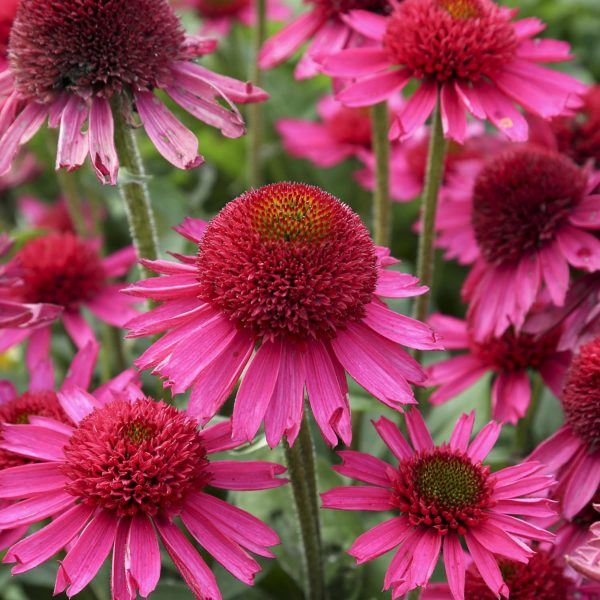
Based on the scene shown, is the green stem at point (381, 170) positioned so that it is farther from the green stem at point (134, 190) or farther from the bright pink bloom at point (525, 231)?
the green stem at point (134, 190)

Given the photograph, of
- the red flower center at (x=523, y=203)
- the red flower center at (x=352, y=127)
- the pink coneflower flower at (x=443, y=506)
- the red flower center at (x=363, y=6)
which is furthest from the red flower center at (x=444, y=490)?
the red flower center at (x=352, y=127)

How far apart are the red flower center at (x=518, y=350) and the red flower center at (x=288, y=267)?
0.50m

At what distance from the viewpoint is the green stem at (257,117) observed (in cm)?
204

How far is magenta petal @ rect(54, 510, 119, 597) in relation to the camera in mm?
959

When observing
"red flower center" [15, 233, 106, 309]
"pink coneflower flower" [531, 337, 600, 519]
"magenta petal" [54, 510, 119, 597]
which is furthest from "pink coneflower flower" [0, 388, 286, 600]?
"red flower center" [15, 233, 106, 309]

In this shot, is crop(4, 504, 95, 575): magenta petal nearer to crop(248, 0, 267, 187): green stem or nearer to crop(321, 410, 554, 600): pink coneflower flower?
crop(321, 410, 554, 600): pink coneflower flower

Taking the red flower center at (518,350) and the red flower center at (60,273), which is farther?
the red flower center at (60,273)

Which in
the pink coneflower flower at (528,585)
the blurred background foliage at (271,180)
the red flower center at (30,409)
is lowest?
the blurred background foliage at (271,180)

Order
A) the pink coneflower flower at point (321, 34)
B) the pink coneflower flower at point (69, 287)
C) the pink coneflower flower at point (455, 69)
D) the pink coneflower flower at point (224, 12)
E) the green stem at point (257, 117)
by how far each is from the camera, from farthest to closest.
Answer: the pink coneflower flower at point (224, 12) < the green stem at point (257, 117) < the pink coneflower flower at point (69, 287) < the pink coneflower flower at point (321, 34) < the pink coneflower flower at point (455, 69)

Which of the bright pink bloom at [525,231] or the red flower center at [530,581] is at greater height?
the bright pink bloom at [525,231]

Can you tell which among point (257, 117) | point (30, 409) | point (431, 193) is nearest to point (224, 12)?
point (257, 117)

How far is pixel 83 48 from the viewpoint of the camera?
3.97ft

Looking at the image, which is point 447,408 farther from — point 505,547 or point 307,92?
point 307,92

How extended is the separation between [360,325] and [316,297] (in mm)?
97
